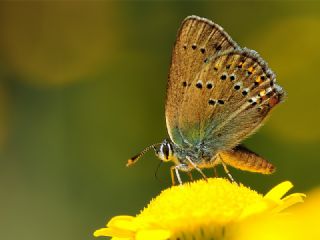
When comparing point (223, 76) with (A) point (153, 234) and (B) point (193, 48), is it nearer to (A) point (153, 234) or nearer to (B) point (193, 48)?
(B) point (193, 48)

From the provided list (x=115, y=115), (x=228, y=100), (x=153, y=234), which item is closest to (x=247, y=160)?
(x=228, y=100)

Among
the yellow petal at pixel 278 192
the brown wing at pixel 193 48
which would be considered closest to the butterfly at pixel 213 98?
the brown wing at pixel 193 48

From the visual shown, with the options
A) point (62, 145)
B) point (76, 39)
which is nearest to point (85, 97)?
point (62, 145)

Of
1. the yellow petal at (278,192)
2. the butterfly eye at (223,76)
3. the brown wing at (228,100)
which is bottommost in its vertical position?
the yellow petal at (278,192)

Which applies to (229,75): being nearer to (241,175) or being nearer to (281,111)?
(241,175)

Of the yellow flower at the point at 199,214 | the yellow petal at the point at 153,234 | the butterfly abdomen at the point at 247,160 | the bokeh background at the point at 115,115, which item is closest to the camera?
the yellow petal at the point at 153,234

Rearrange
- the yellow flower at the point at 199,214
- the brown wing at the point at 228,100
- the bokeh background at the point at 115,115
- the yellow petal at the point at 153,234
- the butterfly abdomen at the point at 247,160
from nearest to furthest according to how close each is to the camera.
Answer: the yellow petal at the point at 153,234 < the yellow flower at the point at 199,214 < the butterfly abdomen at the point at 247,160 < the brown wing at the point at 228,100 < the bokeh background at the point at 115,115

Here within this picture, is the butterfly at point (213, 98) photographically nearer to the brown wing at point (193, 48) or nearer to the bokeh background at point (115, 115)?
the brown wing at point (193, 48)
